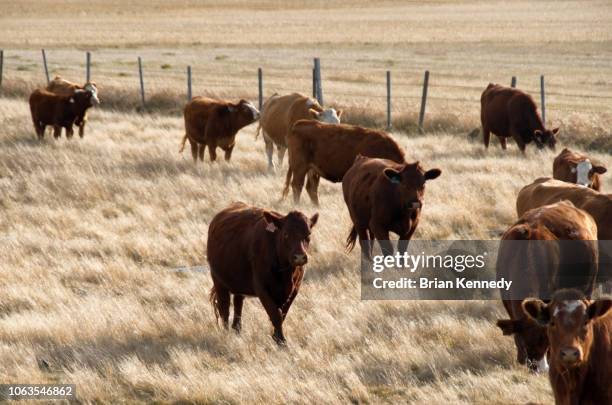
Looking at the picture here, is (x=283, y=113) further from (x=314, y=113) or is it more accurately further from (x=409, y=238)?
(x=409, y=238)

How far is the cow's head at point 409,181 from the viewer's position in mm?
10557

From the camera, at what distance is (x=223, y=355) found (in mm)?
8438

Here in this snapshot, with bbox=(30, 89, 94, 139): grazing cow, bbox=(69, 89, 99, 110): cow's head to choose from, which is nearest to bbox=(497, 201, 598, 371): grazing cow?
bbox=(30, 89, 94, 139): grazing cow

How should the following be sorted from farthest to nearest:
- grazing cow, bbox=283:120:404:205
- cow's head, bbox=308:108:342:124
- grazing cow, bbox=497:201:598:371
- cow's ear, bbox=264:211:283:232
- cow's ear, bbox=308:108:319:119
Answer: cow's ear, bbox=308:108:319:119, cow's head, bbox=308:108:342:124, grazing cow, bbox=283:120:404:205, cow's ear, bbox=264:211:283:232, grazing cow, bbox=497:201:598:371

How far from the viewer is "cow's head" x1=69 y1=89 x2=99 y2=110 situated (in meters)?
20.9

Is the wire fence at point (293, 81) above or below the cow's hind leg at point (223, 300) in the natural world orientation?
below

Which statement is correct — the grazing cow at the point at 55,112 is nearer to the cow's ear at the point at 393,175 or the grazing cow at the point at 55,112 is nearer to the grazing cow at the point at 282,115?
the grazing cow at the point at 282,115

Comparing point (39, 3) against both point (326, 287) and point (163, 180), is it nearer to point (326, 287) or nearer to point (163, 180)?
point (163, 180)

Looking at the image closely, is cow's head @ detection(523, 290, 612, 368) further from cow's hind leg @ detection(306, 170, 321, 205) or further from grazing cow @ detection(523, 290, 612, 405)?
cow's hind leg @ detection(306, 170, 321, 205)

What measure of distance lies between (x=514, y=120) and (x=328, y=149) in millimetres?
6341

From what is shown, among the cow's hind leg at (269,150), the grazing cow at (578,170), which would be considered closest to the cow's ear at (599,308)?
the grazing cow at (578,170)

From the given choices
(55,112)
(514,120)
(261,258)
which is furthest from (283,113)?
(261,258)

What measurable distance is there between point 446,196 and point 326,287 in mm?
4526

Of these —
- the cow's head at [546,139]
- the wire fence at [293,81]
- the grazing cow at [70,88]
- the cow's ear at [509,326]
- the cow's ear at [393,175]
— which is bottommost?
the wire fence at [293,81]
